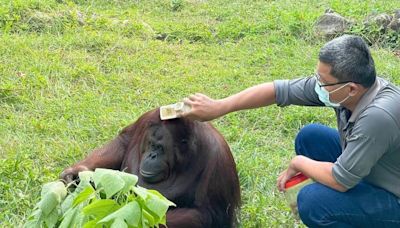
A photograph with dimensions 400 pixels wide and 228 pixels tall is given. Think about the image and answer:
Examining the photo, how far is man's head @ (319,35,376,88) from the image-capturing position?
321 centimetres

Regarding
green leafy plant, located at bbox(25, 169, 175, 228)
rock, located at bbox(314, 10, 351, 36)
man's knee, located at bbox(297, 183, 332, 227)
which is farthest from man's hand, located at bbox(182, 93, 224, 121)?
rock, located at bbox(314, 10, 351, 36)

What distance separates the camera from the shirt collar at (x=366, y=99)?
324 cm

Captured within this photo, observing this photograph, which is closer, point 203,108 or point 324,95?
point 324,95

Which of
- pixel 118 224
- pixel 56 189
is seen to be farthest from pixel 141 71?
pixel 118 224

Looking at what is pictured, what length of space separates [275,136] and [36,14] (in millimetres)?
3317

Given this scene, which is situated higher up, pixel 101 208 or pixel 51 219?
pixel 101 208

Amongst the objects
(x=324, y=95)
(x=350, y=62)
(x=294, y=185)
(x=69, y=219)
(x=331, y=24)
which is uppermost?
(x=69, y=219)

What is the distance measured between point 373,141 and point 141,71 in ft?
12.0

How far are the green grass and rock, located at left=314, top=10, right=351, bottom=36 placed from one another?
0.33ft

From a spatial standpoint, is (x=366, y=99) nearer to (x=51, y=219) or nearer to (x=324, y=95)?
(x=324, y=95)

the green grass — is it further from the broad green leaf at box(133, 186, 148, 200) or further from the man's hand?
A: the broad green leaf at box(133, 186, 148, 200)

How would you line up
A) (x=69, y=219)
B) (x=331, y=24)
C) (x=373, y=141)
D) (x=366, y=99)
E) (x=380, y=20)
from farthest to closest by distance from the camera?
(x=331, y=24), (x=380, y=20), (x=366, y=99), (x=373, y=141), (x=69, y=219)

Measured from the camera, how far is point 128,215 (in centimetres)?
203

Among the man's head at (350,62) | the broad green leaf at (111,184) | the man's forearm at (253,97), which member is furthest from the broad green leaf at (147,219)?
the man's forearm at (253,97)
